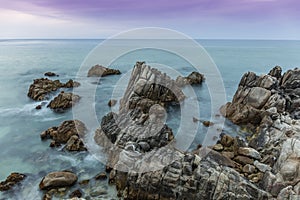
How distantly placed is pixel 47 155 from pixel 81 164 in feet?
12.4

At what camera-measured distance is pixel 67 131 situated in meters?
25.3

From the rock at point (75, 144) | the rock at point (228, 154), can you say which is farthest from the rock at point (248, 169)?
the rock at point (75, 144)

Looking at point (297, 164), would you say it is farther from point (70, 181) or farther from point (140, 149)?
point (70, 181)

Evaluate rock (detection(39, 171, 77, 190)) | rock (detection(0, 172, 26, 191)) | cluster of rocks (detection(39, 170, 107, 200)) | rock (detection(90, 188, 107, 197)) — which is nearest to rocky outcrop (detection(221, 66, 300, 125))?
rock (detection(90, 188, 107, 197))

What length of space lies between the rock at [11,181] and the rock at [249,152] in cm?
1776

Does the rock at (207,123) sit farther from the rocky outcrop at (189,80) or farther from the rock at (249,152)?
the rocky outcrop at (189,80)

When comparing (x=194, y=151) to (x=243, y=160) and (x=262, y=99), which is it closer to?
(x=243, y=160)

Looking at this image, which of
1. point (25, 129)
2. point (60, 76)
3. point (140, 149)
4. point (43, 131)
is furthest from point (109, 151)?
point (60, 76)

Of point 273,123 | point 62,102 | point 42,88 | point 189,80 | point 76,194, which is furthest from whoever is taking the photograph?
point 189,80

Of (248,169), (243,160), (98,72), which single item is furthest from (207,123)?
(98,72)

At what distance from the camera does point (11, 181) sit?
1873 cm

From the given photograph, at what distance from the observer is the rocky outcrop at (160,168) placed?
14.4m

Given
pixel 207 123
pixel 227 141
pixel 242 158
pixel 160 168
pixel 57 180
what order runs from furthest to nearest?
pixel 207 123, pixel 227 141, pixel 242 158, pixel 57 180, pixel 160 168

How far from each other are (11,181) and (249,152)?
1890 centimetres
